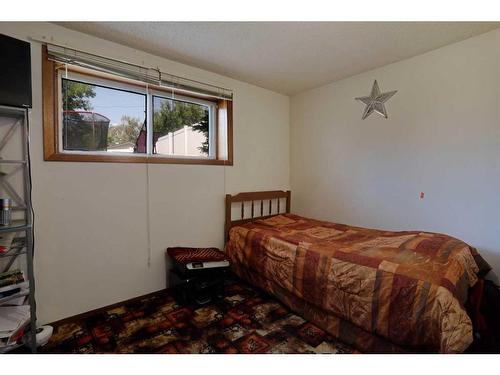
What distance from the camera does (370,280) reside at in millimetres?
1493

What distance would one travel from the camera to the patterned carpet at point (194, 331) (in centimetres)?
156

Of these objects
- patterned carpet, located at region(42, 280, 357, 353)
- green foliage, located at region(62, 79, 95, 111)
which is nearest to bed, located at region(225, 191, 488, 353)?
patterned carpet, located at region(42, 280, 357, 353)

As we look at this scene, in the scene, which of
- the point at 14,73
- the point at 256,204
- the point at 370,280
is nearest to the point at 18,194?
the point at 14,73

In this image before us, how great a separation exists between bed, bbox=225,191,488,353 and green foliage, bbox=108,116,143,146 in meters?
1.40

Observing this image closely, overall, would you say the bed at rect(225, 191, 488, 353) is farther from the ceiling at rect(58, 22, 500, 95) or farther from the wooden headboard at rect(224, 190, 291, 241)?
the ceiling at rect(58, 22, 500, 95)

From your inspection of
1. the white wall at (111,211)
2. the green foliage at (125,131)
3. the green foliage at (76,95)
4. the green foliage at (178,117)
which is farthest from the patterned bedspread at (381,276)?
the green foliage at (76,95)

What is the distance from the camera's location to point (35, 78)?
5.50ft

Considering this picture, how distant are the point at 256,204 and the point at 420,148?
1.77 m

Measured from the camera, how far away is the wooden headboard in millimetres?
2709

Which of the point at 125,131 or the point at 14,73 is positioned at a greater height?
the point at 14,73

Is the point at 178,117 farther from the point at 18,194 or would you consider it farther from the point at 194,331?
the point at 194,331
